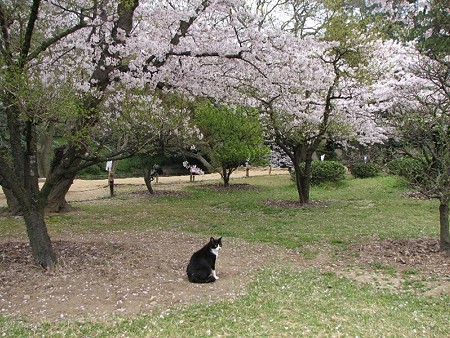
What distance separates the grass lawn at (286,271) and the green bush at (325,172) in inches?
55.8

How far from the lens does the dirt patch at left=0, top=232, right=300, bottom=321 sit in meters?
4.93

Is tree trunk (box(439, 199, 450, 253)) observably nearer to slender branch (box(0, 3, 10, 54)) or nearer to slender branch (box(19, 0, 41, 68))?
slender branch (box(19, 0, 41, 68))

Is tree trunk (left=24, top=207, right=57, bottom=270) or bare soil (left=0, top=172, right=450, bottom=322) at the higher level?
tree trunk (left=24, top=207, right=57, bottom=270)

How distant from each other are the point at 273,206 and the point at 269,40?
609 centimetres

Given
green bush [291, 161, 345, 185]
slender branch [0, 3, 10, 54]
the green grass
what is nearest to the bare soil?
the green grass

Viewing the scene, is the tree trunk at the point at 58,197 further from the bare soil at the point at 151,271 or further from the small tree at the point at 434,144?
the small tree at the point at 434,144

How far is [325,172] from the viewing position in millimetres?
18609

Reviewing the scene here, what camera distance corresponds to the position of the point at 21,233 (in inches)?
374

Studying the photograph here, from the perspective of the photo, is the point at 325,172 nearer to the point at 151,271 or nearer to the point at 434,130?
the point at 434,130

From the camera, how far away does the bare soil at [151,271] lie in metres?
5.01

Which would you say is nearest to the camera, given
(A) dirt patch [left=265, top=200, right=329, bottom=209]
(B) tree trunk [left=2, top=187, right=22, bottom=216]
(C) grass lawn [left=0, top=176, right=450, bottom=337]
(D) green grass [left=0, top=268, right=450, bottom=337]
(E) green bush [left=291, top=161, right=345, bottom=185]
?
A: (D) green grass [left=0, top=268, right=450, bottom=337]

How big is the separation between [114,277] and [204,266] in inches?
50.1

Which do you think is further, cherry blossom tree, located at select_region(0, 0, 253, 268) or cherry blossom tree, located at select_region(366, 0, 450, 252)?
cherry blossom tree, located at select_region(366, 0, 450, 252)

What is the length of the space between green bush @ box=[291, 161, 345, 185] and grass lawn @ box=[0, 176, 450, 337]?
4.65 feet
